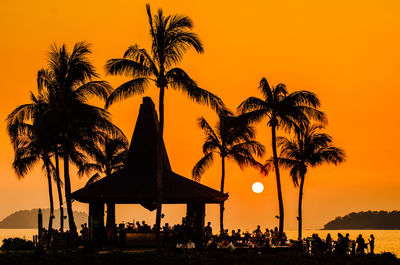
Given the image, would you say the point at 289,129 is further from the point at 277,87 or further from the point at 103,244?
the point at 103,244

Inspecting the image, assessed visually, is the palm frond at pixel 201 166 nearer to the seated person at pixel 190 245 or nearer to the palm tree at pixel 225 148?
the palm tree at pixel 225 148

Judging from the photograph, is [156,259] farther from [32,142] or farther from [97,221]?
[32,142]

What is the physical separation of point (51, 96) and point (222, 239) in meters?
14.9

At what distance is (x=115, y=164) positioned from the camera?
240ft

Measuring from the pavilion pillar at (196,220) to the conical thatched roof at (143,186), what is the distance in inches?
34.0

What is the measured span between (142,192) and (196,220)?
12.5ft

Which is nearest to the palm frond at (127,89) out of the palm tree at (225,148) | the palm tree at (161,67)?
the palm tree at (161,67)

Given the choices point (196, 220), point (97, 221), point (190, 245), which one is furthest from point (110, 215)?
point (190, 245)

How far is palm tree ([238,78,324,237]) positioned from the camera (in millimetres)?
53844

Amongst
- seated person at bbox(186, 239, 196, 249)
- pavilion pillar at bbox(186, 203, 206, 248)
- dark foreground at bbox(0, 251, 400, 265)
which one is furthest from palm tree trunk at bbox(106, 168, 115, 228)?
dark foreground at bbox(0, 251, 400, 265)

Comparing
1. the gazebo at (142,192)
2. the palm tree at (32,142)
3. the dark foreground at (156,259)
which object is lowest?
the dark foreground at (156,259)

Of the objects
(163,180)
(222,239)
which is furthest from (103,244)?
(222,239)

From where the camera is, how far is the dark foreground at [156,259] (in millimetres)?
27641

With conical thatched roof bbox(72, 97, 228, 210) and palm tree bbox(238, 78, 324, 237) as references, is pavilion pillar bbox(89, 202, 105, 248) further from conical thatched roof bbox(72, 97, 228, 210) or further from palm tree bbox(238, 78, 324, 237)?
palm tree bbox(238, 78, 324, 237)
